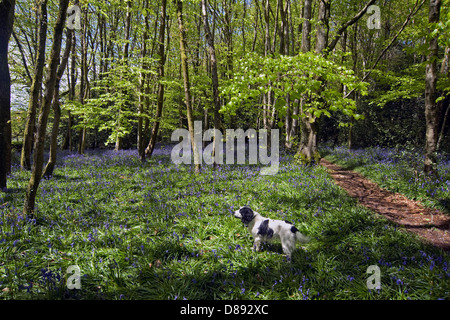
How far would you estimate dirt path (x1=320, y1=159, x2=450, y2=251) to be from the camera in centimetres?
511

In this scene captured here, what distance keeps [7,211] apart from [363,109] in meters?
24.2

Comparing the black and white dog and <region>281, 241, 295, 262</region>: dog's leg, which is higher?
the black and white dog

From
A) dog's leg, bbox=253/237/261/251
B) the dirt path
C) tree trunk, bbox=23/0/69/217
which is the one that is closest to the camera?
dog's leg, bbox=253/237/261/251

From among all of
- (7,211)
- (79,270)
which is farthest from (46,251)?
(7,211)

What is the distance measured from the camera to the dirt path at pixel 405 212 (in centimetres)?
511

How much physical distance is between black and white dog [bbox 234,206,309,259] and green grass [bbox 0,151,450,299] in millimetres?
226

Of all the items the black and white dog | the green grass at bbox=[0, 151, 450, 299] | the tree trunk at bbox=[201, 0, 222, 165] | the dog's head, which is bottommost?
the green grass at bbox=[0, 151, 450, 299]

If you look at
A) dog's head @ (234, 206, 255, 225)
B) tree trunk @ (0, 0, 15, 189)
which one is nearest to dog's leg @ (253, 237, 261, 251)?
dog's head @ (234, 206, 255, 225)

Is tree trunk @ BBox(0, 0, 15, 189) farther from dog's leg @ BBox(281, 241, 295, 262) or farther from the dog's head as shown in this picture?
dog's leg @ BBox(281, 241, 295, 262)

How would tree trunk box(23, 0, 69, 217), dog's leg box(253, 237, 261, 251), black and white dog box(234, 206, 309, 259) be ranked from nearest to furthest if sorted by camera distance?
black and white dog box(234, 206, 309, 259)
dog's leg box(253, 237, 261, 251)
tree trunk box(23, 0, 69, 217)

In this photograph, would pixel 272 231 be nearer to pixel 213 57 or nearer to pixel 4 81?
pixel 213 57

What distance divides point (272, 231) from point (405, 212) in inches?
198

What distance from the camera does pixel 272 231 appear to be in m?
4.02

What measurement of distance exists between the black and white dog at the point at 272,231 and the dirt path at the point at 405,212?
3.31m
